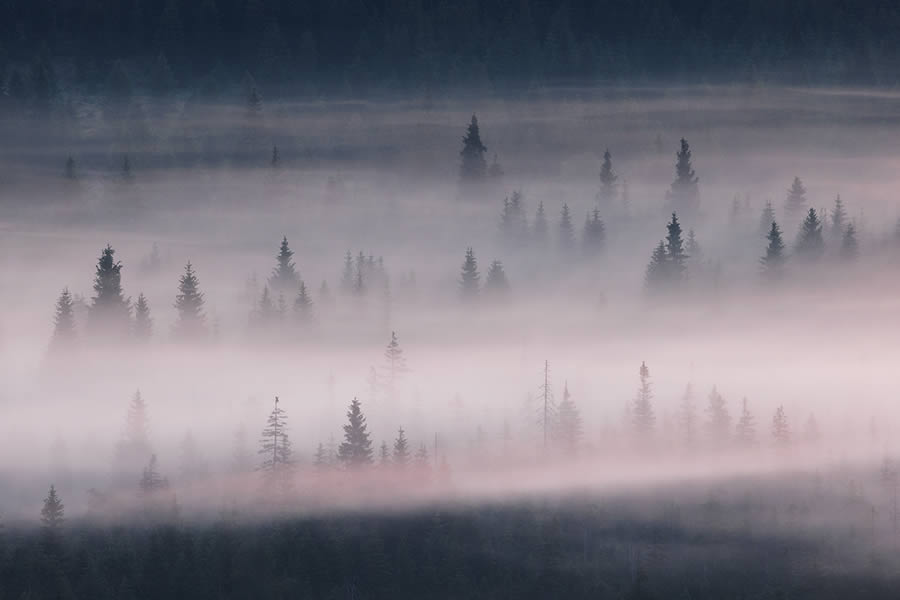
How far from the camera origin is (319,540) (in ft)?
594

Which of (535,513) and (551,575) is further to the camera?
(535,513)

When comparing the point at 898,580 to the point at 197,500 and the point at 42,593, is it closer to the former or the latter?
the point at 197,500

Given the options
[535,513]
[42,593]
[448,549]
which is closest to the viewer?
[42,593]

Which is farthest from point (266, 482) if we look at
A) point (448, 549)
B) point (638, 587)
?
point (638, 587)

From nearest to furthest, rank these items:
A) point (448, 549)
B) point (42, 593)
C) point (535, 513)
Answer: point (42, 593) → point (448, 549) → point (535, 513)

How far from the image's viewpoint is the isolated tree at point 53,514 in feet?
577

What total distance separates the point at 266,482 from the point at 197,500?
334 inches

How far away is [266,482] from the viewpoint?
7657 inches

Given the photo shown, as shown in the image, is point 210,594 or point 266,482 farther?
point 266,482

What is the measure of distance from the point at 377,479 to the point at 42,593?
34.7 m

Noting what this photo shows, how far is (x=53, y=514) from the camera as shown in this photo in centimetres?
17850

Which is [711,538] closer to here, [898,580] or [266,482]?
[898,580]

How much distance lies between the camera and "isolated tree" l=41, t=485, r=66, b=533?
175750 millimetres

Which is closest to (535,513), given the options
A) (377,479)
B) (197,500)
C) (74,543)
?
(377,479)
